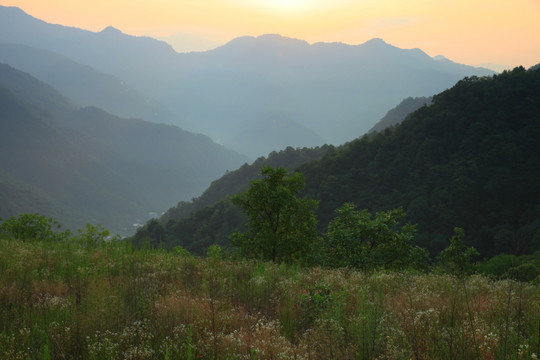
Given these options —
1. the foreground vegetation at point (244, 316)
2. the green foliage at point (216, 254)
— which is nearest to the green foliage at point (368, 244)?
the green foliage at point (216, 254)

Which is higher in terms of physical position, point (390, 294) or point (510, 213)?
point (390, 294)

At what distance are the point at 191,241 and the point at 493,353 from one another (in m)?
107

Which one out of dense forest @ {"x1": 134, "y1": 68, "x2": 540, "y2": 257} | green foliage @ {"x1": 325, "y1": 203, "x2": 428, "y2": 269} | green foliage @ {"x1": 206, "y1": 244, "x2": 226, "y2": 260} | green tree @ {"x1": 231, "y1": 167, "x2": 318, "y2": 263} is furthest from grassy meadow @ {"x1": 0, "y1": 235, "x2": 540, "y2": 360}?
dense forest @ {"x1": 134, "y1": 68, "x2": 540, "y2": 257}

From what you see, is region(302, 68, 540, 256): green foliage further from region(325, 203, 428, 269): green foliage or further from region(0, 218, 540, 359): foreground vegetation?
region(0, 218, 540, 359): foreground vegetation

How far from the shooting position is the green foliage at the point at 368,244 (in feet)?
61.3

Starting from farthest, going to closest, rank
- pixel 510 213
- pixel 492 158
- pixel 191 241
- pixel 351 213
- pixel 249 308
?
pixel 191 241, pixel 492 158, pixel 510 213, pixel 351 213, pixel 249 308

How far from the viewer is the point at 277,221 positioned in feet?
66.2

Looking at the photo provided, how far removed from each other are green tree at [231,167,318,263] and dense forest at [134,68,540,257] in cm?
4546

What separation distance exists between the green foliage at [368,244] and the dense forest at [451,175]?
47.8m

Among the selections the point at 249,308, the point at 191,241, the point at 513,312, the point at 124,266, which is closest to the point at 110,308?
the point at 249,308

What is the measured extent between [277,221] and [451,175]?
7989 centimetres

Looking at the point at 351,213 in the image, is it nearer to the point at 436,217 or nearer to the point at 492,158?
the point at 436,217

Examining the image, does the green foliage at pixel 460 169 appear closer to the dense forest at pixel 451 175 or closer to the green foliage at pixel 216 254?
the dense forest at pixel 451 175

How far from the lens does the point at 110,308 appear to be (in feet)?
16.9
